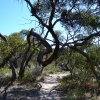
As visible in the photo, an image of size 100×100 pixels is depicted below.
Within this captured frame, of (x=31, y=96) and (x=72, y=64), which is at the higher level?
(x=72, y=64)

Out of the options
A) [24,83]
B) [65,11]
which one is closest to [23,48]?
[24,83]

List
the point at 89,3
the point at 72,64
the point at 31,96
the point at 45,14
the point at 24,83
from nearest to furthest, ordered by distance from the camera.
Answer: the point at 31,96 < the point at 89,3 < the point at 45,14 < the point at 24,83 < the point at 72,64

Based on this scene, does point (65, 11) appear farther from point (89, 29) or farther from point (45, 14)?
point (89, 29)

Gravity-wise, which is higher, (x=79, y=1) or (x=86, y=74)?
(x=79, y=1)

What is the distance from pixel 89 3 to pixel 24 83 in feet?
20.6

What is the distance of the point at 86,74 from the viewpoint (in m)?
13.4

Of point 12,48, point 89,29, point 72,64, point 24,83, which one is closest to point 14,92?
point 24,83

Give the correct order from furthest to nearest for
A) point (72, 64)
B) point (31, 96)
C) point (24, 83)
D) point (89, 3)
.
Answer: point (72, 64) < point (24, 83) < point (89, 3) < point (31, 96)

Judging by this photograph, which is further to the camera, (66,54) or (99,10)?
(66,54)

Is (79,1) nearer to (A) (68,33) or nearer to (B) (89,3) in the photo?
(B) (89,3)

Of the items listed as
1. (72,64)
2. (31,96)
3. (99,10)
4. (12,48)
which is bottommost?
(31,96)

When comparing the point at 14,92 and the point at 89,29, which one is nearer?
the point at 14,92

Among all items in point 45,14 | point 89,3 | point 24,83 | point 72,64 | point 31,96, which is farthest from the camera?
point 72,64

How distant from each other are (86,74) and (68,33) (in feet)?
10.3
